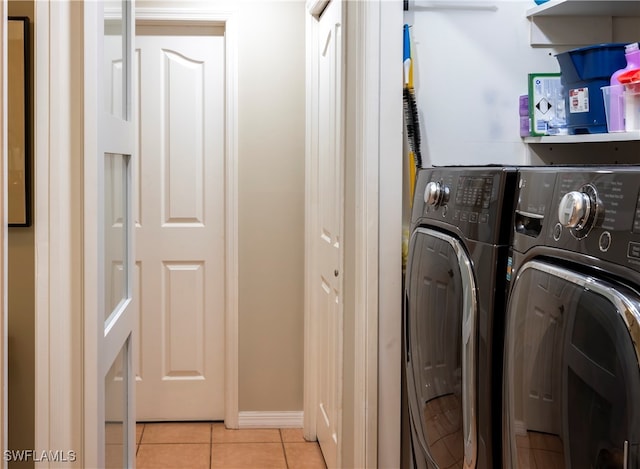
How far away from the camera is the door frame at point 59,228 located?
1.86 m

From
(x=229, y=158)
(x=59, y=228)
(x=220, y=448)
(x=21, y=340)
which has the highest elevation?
(x=229, y=158)

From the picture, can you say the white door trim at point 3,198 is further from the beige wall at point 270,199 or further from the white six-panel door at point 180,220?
the white six-panel door at point 180,220

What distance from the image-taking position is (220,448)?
12.0 ft

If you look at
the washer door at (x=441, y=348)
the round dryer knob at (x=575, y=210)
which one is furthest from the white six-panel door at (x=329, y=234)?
the round dryer knob at (x=575, y=210)

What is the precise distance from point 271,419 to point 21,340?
2181mm

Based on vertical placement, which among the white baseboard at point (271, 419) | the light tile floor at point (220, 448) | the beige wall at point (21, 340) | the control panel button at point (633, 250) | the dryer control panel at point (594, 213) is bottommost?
the light tile floor at point (220, 448)

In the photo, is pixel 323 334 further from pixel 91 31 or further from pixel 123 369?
pixel 91 31

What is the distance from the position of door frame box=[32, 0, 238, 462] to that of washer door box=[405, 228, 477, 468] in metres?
0.84

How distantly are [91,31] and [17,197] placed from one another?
0.45 metres

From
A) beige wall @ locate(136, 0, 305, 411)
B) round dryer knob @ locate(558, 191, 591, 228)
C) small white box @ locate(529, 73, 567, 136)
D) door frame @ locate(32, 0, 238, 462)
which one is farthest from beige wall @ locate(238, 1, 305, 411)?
round dryer knob @ locate(558, 191, 591, 228)

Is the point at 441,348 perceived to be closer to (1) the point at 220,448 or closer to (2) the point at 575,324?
(2) the point at 575,324

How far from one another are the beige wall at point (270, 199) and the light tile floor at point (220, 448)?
176 millimetres

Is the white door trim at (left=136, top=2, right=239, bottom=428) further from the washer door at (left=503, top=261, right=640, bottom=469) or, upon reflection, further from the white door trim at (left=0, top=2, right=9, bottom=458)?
the washer door at (left=503, top=261, right=640, bottom=469)

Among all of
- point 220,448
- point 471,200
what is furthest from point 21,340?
point 220,448
